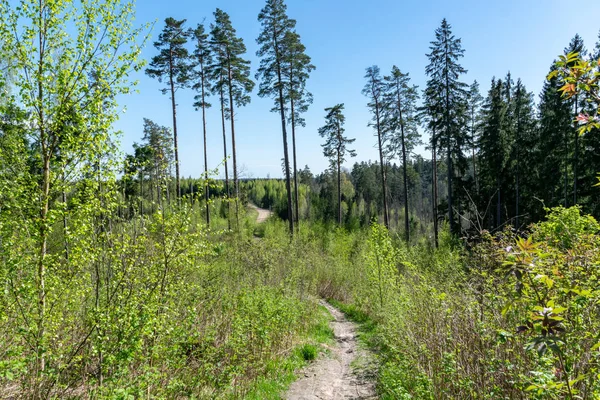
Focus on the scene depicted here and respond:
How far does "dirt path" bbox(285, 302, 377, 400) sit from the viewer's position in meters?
5.88

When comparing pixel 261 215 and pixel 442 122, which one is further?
pixel 261 215

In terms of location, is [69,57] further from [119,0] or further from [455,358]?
[455,358]

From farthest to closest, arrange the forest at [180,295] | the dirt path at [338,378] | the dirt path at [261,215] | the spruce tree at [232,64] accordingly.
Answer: the dirt path at [261,215] → the spruce tree at [232,64] → the dirt path at [338,378] → the forest at [180,295]

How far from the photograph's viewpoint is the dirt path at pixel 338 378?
5875 mm

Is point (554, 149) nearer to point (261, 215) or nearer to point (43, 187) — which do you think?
point (43, 187)

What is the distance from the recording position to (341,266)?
16125 mm

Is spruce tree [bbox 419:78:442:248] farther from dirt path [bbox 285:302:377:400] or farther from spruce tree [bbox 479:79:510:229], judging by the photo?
dirt path [bbox 285:302:377:400]

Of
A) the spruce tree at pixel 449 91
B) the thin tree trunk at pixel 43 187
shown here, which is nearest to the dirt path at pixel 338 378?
the thin tree trunk at pixel 43 187

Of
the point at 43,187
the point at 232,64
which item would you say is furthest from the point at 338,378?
the point at 232,64

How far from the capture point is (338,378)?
6668 mm

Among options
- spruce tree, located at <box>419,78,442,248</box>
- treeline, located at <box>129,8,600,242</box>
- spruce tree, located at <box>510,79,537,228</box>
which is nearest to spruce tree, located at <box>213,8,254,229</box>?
treeline, located at <box>129,8,600,242</box>

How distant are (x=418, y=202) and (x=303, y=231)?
6146 centimetres

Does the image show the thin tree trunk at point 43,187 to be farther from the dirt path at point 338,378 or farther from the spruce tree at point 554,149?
the spruce tree at point 554,149

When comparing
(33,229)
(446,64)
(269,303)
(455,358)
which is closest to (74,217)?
(33,229)
